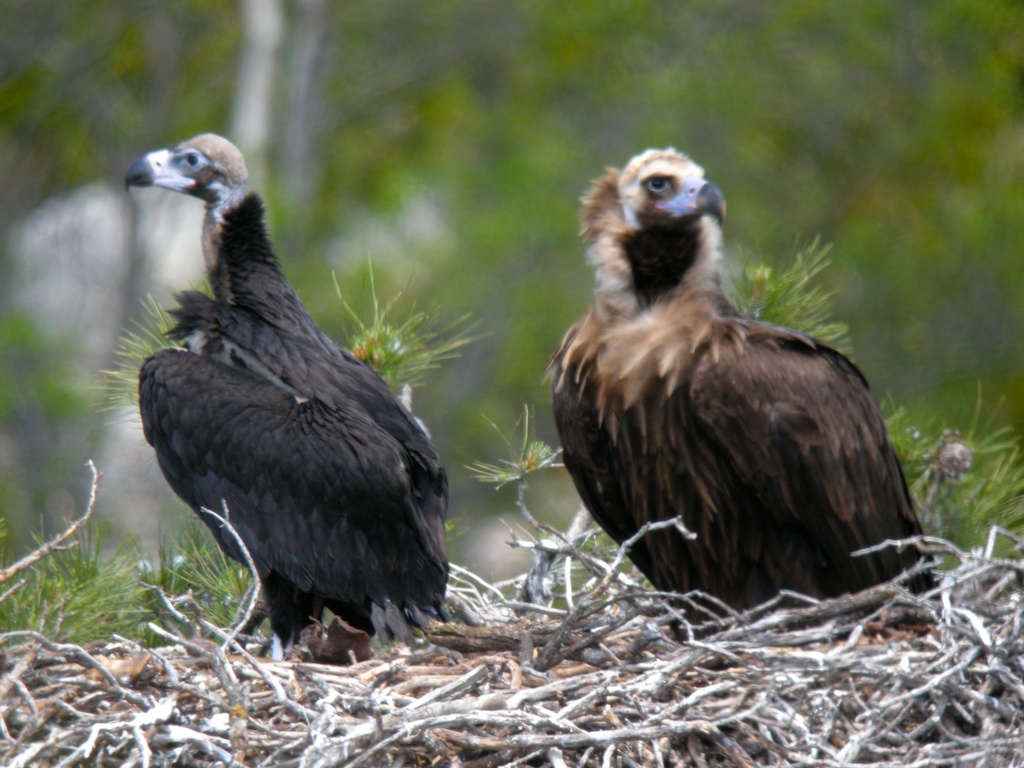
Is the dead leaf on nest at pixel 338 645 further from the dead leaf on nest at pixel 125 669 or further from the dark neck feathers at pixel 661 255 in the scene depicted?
the dark neck feathers at pixel 661 255

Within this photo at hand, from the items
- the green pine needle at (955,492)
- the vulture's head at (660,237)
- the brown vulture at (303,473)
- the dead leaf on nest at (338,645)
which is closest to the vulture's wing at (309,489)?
the brown vulture at (303,473)

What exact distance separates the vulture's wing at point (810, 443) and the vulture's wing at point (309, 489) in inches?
38.2

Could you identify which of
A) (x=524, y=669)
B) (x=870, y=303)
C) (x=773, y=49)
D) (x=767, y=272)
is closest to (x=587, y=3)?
(x=773, y=49)

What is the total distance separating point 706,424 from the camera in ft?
13.2

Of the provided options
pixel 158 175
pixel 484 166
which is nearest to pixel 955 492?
pixel 158 175

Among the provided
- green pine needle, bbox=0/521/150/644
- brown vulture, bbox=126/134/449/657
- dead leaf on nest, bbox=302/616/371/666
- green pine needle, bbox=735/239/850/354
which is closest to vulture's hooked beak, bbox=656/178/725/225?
green pine needle, bbox=735/239/850/354

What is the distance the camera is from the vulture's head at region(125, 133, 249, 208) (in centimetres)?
528

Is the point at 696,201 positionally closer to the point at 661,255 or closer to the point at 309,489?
the point at 661,255

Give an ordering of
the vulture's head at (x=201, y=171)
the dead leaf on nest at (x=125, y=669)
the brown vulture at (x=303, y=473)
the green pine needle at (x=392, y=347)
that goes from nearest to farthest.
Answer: the dead leaf on nest at (x=125, y=669), the brown vulture at (x=303, y=473), the green pine needle at (x=392, y=347), the vulture's head at (x=201, y=171)

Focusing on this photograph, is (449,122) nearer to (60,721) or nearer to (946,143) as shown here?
(946,143)

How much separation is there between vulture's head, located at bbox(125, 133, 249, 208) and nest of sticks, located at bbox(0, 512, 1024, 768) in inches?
78.3

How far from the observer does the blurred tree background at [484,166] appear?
11414 mm

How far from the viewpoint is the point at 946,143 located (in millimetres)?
13883

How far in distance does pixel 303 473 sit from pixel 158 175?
4.92 ft
